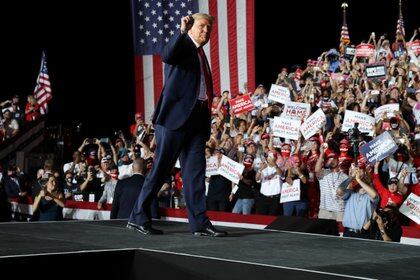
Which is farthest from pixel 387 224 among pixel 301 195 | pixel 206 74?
pixel 206 74

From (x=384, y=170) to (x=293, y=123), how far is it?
209cm

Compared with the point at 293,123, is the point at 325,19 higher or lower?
higher

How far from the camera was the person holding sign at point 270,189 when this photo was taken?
1243cm

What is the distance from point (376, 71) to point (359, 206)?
5.87 meters

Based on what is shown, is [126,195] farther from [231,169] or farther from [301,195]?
[231,169]

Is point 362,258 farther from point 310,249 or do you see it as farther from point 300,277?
point 300,277

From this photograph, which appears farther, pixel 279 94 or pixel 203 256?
pixel 279 94

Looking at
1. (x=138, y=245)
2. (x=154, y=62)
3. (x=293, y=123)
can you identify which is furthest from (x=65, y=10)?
(x=138, y=245)

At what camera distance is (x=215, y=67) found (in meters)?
18.9

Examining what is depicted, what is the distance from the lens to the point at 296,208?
11.9m

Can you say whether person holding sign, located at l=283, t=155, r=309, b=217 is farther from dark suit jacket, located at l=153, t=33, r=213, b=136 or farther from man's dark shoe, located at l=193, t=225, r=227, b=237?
dark suit jacket, located at l=153, t=33, r=213, b=136

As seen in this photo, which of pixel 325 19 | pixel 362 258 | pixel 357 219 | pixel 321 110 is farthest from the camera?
pixel 325 19

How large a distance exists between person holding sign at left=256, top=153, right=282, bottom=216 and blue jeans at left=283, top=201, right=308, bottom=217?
441 mm

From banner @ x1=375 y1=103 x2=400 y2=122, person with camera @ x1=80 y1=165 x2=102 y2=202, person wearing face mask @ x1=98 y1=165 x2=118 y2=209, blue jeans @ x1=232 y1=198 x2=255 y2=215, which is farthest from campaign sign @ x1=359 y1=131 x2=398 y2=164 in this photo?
person with camera @ x1=80 y1=165 x2=102 y2=202
